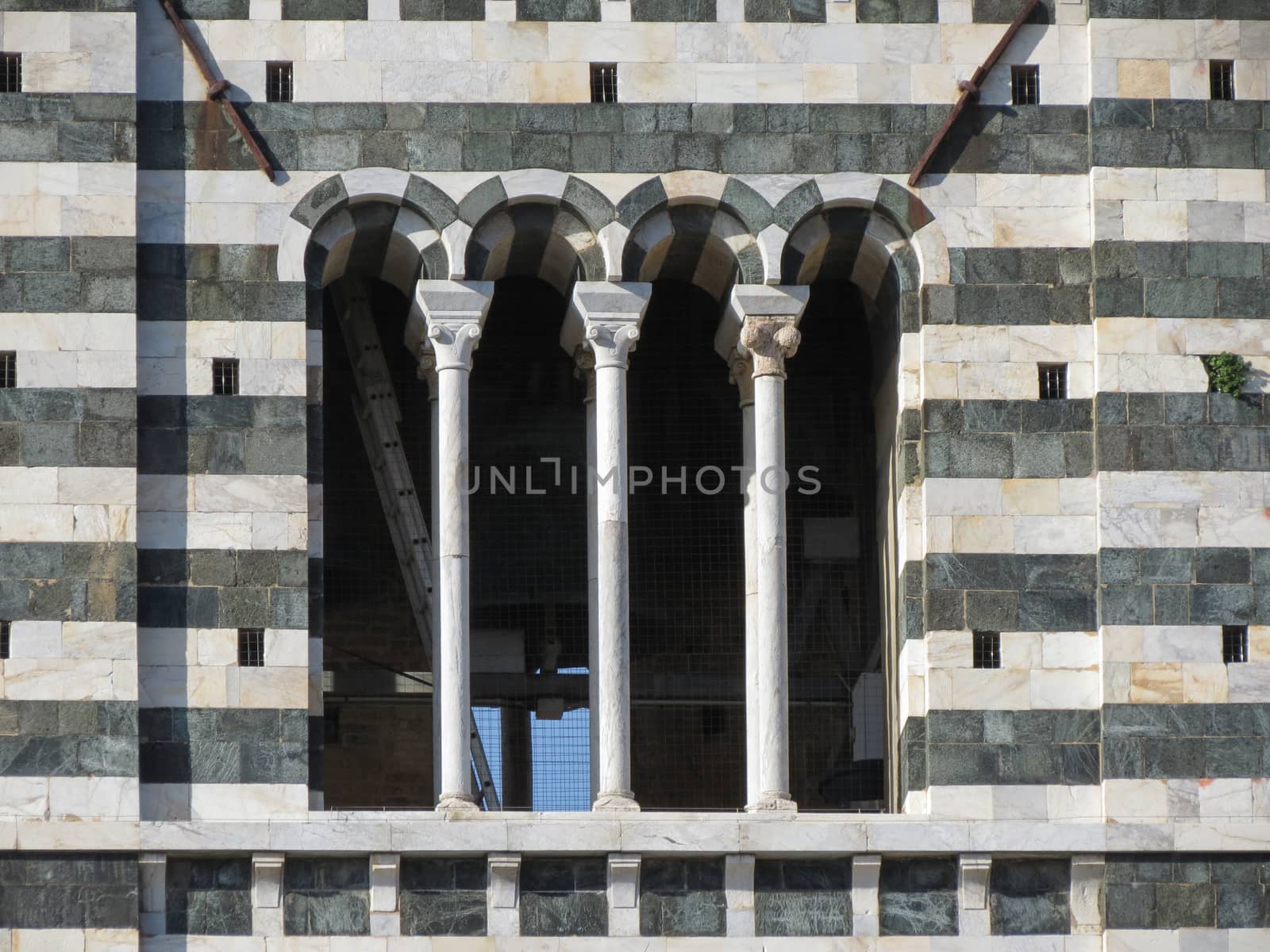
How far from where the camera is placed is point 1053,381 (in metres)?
21.4

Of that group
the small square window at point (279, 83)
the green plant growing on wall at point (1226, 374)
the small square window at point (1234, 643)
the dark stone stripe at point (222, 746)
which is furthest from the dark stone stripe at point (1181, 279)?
the dark stone stripe at point (222, 746)

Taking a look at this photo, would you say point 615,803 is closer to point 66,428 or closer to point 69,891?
point 69,891

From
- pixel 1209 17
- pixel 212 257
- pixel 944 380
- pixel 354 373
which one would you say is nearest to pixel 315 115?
pixel 212 257

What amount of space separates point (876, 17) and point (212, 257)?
14.6ft

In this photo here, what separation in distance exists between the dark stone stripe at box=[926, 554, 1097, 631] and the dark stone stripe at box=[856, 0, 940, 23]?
136 inches

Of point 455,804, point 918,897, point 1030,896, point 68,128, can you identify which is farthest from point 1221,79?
point 68,128

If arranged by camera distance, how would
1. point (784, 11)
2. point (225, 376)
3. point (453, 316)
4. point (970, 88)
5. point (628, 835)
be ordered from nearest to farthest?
point (628, 835)
point (225, 376)
point (453, 316)
point (970, 88)
point (784, 11)

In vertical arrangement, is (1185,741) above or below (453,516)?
below

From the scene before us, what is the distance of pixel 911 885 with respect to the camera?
20609 millimetres

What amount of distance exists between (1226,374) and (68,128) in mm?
7287

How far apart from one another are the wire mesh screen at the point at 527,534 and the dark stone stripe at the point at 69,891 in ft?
14.4

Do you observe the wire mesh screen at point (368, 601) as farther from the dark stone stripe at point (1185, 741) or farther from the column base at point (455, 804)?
the dark stone stripe at point (1185, 741)

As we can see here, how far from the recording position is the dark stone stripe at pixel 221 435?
2091cm

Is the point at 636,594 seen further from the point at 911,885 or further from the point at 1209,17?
the point at 1209,17
